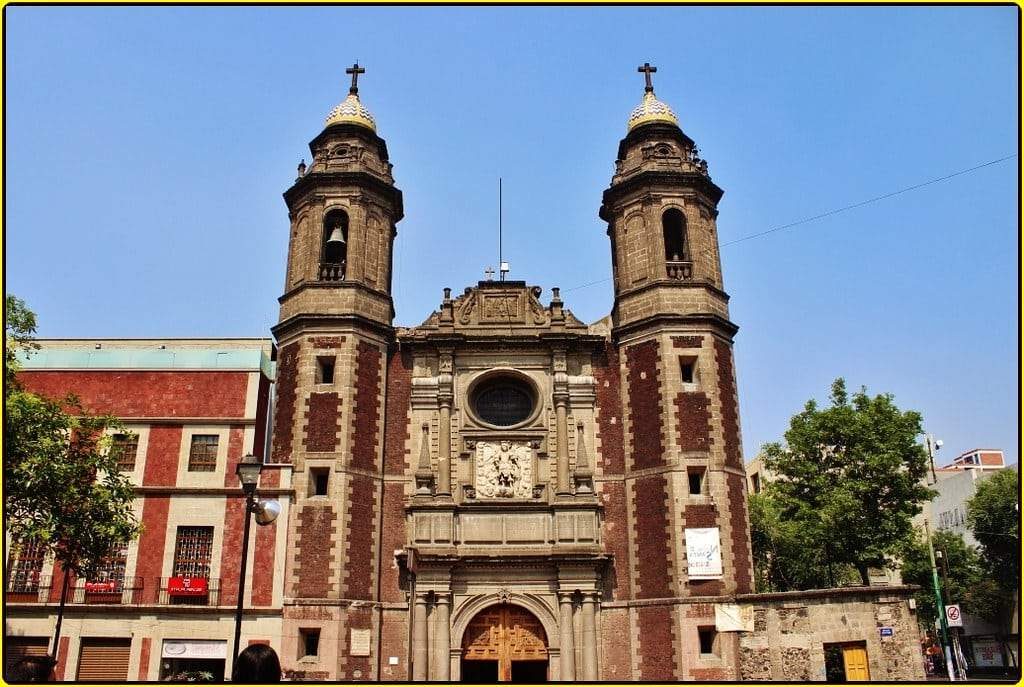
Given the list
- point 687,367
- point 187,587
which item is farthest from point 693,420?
point 187,587

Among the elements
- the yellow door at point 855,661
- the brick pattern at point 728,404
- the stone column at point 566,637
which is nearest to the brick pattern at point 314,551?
the stone column at point 566,637

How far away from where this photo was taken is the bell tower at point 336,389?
2655cm

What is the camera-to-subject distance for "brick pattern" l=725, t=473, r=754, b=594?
2709cm

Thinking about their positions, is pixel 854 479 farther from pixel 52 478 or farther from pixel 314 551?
pixel 52 478

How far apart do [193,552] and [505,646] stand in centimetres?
1070

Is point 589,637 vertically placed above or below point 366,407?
below

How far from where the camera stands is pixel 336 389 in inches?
1160

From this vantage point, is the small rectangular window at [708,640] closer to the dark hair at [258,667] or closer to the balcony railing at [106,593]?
the balcony railing at [106,593]

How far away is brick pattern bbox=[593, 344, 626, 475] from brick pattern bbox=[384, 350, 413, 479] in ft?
22.5

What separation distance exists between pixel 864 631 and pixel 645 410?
9623mm

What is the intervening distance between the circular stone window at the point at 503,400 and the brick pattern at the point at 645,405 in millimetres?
3607

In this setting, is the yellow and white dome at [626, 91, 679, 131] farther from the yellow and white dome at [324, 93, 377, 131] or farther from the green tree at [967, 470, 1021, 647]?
the green tree at [967, 470, 1021, 647]

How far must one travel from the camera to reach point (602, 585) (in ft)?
92.1

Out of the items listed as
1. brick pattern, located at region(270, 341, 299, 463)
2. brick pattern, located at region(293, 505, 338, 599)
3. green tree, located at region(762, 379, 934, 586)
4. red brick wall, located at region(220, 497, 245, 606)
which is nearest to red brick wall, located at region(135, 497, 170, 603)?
red brick wall, located at region(220, 497, 245, 606)
